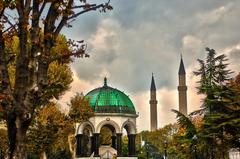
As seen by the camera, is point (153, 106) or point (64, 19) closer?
point (64, 19)

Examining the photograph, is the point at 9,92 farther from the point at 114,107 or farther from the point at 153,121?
the point at 153,121

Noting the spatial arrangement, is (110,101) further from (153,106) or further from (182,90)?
(153,106)

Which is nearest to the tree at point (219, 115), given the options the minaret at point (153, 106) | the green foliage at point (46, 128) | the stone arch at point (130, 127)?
the green foliage at point (46, 128)

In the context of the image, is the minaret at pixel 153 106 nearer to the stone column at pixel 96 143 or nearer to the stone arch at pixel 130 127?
A: the stone arch at pixel 130 127

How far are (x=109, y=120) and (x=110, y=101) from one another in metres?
2.38

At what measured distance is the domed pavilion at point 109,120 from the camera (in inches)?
2122

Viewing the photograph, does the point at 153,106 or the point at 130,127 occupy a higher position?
the point at 153,106

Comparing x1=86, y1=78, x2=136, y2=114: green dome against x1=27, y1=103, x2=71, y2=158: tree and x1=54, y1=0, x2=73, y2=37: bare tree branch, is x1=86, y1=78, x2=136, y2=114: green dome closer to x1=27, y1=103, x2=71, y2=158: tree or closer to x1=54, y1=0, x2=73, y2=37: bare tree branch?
x1=27, y1=103, x2=71, y2=158: tree

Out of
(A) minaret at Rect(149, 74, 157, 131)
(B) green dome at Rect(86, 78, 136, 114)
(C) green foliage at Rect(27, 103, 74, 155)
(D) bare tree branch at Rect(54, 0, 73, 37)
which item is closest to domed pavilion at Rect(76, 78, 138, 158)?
(B) green dome at Rect(86, 78, 136, 114)

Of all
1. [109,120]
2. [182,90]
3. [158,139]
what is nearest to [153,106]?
[182,90]

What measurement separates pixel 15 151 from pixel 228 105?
22490mm

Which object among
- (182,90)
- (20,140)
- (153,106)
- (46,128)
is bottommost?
(20,140)

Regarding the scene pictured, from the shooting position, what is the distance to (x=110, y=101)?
55.2m

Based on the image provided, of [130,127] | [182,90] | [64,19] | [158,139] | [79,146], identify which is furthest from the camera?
[182,90]
